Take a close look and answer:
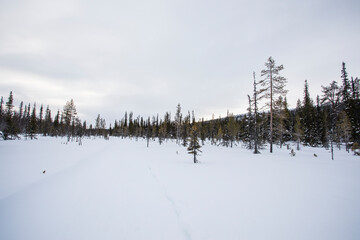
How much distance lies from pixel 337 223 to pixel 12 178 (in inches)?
623

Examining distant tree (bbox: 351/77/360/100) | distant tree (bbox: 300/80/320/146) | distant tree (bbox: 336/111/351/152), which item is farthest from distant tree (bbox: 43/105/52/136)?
distant tree (bbox: 351/77/360/100)

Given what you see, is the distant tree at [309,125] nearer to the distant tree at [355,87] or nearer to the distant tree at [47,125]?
the distant tree at [355,87]

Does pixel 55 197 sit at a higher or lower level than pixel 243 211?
lower

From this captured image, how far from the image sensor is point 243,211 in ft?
13.9

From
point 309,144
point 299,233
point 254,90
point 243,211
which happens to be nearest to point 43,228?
point 243,211

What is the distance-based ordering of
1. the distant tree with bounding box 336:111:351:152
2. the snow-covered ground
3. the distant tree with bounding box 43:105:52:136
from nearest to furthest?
the snow-covered ground, the distant tree with bounding box 336:111:351:152, the distant tree with bounding box 43:105:52:136

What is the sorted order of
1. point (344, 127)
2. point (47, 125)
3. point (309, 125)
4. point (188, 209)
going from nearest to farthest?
point (188, 209)
point (344, 127)
point (309, 125)
point (47, 125)

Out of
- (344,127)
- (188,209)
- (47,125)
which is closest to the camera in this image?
(188,209)

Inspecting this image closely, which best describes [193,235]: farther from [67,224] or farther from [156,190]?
[67,224]

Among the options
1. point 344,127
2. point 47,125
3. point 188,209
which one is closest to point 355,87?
point 344,127

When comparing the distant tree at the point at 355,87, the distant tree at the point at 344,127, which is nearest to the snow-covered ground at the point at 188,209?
the distant tree at the point at 344,127

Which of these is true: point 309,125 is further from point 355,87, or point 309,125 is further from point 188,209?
point 188,209

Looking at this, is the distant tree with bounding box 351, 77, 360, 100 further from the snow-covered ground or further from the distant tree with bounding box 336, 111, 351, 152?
the snow-covered ground

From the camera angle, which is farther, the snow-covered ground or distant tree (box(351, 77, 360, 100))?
distant tree (box(351, 77, 360, 100))
